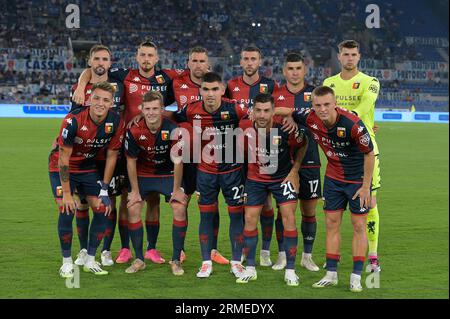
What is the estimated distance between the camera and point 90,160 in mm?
6934

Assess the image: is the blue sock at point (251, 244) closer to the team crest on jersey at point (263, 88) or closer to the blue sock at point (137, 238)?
the blue sock at point (137, 238)

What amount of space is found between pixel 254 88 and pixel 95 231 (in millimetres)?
2182

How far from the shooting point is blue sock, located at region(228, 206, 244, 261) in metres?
6.82

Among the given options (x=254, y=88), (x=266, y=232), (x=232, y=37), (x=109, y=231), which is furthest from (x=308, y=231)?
(x=232, y=37)

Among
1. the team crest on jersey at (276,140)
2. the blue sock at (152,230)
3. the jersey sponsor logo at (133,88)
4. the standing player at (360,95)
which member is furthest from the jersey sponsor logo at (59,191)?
the standing player at (360,95)

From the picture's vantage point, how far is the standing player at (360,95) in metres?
6.97

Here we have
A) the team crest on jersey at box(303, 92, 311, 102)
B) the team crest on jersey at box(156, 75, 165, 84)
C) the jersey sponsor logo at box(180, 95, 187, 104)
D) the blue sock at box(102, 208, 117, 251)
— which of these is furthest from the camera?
the team crest on jersey at box(156, 75, 165, 84)

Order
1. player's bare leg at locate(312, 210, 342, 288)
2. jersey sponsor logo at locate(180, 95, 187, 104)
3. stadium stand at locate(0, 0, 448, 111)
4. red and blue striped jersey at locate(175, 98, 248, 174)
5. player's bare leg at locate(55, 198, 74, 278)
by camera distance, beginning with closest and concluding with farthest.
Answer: player's bare leg at locate(312, 210, 342, 288), player's bare leg at locate(55, 198, 74, 278), red and blue striped jersey at locate(175, 98, 248, 174), jersey sponsor logo at locate(180, 95, 187, 104), stadium stand at locate(0, 0, 448, 111)

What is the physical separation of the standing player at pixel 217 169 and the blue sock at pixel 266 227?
0.58 metres

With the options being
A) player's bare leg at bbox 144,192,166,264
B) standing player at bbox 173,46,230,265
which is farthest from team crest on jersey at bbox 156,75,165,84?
player's bare leg at bbox 144,192,166,264

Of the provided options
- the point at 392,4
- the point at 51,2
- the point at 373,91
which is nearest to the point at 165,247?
the point at 373,91

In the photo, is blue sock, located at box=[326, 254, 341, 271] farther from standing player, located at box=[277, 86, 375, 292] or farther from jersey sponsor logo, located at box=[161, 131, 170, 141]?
jersey sponsor logo, located at box=[161, 131, 170, 141]

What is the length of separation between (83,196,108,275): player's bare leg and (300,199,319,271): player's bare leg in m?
1.99

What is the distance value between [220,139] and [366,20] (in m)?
39.5
